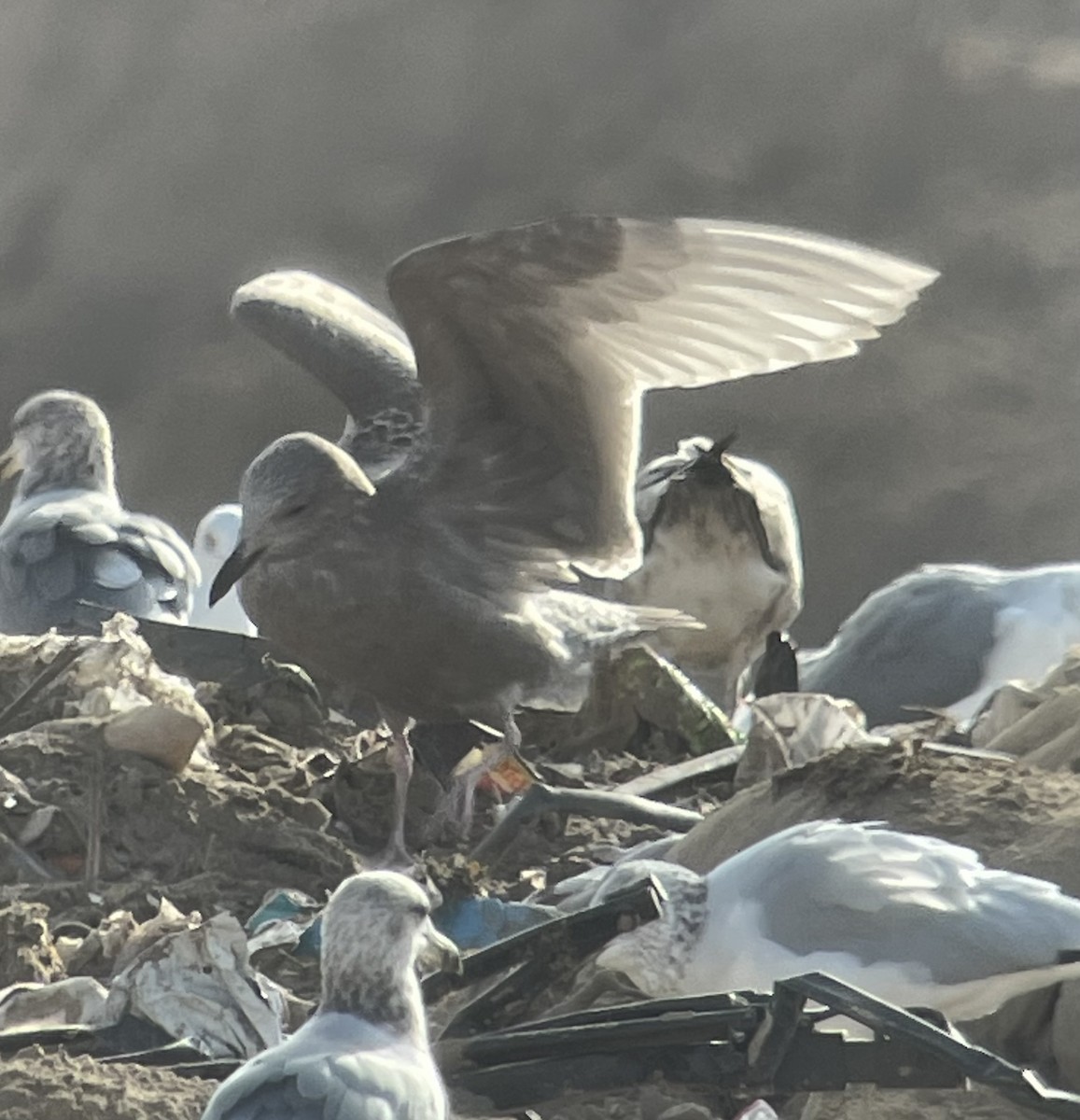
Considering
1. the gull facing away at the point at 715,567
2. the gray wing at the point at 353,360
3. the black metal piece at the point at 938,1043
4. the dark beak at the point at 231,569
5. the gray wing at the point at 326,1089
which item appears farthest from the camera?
the gull facing away at the point at 715,567

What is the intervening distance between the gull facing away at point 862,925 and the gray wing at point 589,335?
1.31m

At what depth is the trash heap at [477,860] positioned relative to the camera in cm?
216

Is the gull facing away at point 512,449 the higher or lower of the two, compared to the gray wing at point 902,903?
higher

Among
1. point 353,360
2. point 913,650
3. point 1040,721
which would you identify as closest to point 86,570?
point 353,360

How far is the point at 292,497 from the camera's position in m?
3.89

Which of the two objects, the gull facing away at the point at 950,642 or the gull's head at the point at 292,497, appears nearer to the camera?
the gull's head at the point at 292,497

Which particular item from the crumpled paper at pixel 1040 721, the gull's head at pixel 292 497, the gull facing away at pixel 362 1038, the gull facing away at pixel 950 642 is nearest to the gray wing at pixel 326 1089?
the gull facing away at pixel 362 1038

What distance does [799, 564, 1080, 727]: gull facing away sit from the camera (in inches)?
199

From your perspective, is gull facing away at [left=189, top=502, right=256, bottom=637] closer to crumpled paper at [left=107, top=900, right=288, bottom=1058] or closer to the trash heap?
the trash heap

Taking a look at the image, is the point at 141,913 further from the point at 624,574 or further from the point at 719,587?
the point at 719,587

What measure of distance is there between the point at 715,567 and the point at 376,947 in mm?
3124

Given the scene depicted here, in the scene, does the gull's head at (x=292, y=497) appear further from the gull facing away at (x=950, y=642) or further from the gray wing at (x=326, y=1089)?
the gray wing at (x=326, y=1089)

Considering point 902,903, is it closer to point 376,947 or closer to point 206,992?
point 376,947

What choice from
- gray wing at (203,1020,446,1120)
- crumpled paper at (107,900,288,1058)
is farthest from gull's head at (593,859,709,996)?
gray wing at (203,1020,446,1120)
